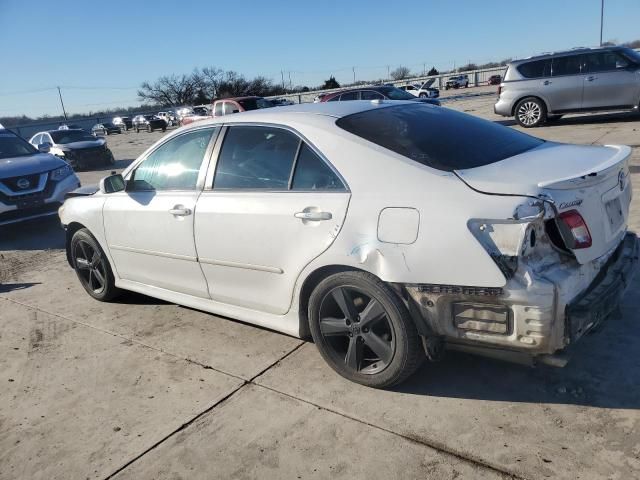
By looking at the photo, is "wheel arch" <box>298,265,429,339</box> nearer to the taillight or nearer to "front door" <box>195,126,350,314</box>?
"front door" <box>195,126,350,314</box>

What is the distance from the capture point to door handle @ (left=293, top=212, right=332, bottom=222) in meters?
3.02

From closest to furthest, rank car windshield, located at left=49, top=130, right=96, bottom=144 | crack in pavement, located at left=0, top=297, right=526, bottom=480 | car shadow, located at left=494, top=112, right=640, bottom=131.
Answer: crack in pavement, located at left=0, top=297, right=526, bottom=480, car shadow, located at left=494, top=112, right=640, bottom=131, car windshield, located at left=49, top=130, right=96, bottom=144

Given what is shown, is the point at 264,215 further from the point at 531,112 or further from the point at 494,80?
the point at 494,80

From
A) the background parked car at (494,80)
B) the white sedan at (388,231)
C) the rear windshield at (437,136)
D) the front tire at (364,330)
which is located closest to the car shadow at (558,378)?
the front tire at (364,330)

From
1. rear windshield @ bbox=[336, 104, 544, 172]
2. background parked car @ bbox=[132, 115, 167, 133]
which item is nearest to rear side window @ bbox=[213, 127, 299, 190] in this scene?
rear windshield @ bbox=[336, 104, 544, 172]

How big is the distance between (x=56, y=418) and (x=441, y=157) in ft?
8.93

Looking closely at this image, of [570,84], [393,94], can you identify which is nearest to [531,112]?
[570,84]

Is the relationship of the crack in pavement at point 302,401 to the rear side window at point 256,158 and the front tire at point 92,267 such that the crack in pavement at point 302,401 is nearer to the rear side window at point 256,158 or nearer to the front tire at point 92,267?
the front tire at point 92,267

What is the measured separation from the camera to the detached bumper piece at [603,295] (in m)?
2.53

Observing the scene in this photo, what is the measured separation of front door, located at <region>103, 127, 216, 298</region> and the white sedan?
0.05ft

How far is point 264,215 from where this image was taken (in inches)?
131

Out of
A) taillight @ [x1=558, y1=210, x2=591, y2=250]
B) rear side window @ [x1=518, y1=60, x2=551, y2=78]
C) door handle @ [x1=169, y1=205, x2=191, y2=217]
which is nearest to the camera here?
taillight @ [x1=558, y1=210, x2=591, y2=250]

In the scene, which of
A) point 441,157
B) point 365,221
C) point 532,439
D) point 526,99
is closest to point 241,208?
point 365,221

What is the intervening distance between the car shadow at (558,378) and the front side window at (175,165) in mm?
2124
